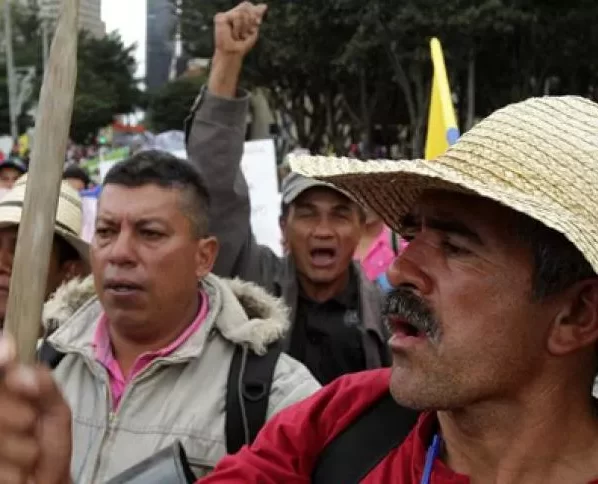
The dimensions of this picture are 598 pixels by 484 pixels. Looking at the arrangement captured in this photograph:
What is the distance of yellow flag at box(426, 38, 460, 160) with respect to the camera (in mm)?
4781

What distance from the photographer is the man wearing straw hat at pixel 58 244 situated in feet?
11.4

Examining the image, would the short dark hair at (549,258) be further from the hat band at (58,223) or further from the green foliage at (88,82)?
the green foliage at (88,82)

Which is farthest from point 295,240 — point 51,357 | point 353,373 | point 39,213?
point 39,213

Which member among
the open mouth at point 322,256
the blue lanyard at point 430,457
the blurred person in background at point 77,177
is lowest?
the blurred person in background at point 77,177

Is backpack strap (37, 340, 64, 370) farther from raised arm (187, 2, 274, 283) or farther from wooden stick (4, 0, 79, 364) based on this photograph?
wooden stick (4, 0, 79, 364)

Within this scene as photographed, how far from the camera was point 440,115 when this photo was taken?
17.0 ft

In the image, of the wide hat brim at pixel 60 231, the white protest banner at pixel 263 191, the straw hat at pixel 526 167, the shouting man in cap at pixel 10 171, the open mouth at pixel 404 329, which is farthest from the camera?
the white protest banner at pixel 263 191

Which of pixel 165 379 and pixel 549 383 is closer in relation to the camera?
pixel 549 383

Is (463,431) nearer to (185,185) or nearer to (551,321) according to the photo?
(551,321)

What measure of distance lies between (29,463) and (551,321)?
106 cm

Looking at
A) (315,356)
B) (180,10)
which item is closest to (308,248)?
(315,356)

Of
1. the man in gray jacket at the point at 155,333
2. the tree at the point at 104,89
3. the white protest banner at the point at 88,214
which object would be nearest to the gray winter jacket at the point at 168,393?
the man in gray jacket at the point at 155,333

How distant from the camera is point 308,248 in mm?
3967

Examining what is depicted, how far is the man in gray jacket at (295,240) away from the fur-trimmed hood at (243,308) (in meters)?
0.47
